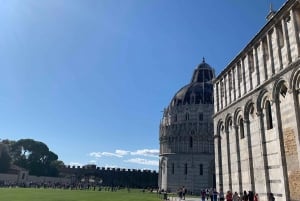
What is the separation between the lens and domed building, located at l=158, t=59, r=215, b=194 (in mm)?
72188

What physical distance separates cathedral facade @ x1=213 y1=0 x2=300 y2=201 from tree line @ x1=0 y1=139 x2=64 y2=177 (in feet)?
226

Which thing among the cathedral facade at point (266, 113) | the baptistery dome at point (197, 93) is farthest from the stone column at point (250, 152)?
the baptistery dome at point (197, 93)

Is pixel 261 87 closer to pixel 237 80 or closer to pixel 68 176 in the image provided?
pixel 237 80

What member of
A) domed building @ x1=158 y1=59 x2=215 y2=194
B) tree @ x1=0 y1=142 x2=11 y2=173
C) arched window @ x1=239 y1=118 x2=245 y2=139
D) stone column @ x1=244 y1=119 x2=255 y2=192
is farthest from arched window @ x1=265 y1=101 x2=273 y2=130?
tree @ x1=0 y1=142 x2=11 y2=173

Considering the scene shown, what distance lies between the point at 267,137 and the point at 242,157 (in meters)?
3.72

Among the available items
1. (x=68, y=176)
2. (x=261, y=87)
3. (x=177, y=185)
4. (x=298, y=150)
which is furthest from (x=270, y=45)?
(x=68, y=176)

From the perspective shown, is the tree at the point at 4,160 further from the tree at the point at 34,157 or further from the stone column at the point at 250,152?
the stone column at the point at 250,152

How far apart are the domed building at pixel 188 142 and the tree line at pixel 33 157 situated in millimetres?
31129

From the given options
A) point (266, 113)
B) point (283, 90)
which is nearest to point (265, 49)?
point (283, 90)

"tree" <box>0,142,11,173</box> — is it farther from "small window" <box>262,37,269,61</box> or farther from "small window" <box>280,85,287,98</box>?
"small window" <box>280,85,287,98</box>

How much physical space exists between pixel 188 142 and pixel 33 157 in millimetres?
42939

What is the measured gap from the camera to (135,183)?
89.9 metres

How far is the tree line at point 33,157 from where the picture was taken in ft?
276

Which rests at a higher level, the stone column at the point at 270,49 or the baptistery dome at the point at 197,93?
the baptistery dome at the point at 197,93
